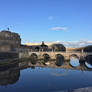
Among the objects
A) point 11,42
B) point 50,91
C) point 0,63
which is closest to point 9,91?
point 50,91

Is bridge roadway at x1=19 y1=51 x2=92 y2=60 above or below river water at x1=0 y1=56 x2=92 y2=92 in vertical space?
above

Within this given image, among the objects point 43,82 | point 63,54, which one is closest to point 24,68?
point 43,82

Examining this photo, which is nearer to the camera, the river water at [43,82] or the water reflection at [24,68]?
the river water at [43,82]

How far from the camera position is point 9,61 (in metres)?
54.2

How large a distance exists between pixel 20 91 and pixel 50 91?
5.71m

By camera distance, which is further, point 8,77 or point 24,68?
point 24,68

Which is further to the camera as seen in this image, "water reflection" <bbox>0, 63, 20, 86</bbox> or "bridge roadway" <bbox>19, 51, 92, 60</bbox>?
"bridge roadway" <bbox>19, 51, 92, 60</bbox>

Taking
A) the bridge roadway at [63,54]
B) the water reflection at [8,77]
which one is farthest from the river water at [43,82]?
the bridge roadway at [63,54]

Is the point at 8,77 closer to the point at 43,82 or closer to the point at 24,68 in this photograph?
the point at 43,82

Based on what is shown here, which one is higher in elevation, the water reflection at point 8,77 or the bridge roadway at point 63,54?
the bridge roadway at point 63,54

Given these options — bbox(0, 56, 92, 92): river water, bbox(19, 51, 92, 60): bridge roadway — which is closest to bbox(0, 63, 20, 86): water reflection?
bbox(0, 56, 92, 92): river water

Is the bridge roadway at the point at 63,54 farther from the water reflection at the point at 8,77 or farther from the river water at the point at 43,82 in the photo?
the water reflection at the point at 8,77

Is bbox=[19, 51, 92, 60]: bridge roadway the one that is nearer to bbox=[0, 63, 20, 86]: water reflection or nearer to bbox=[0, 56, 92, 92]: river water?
bbox=[0, 56, 92, 92]: river water

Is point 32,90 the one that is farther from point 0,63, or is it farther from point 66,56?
point 66,56
